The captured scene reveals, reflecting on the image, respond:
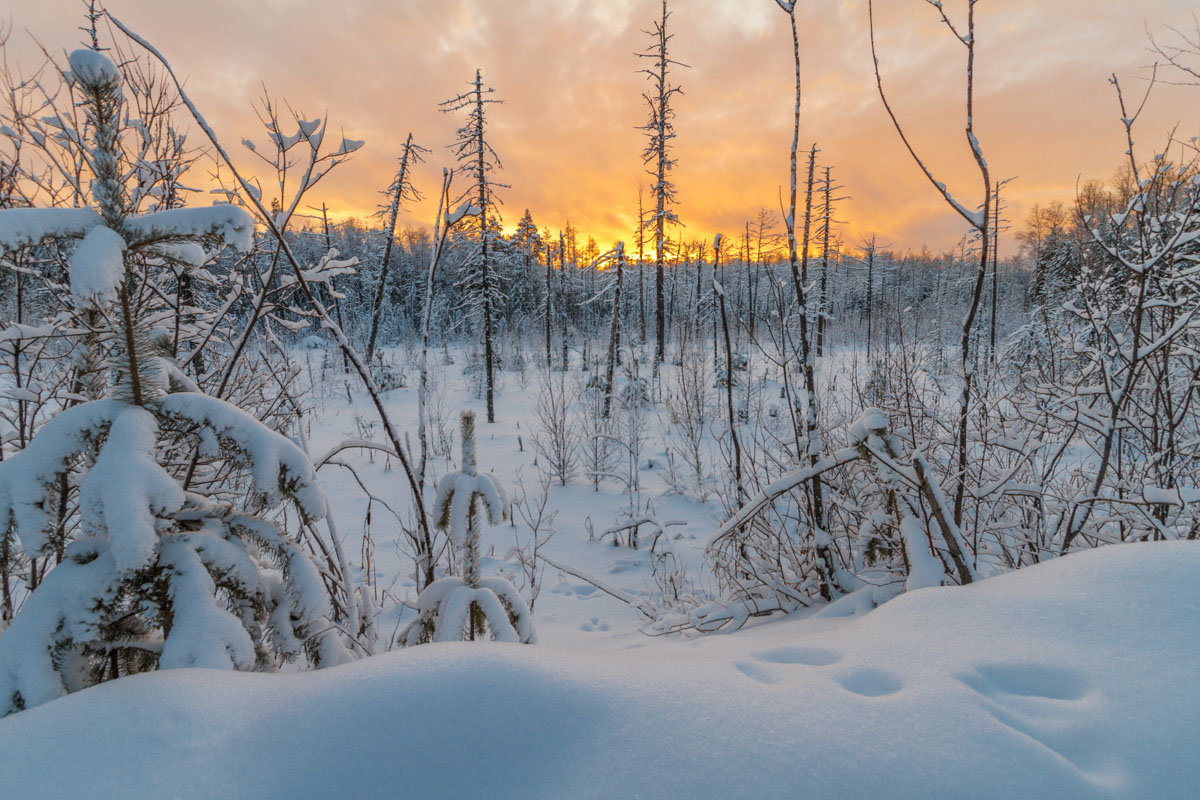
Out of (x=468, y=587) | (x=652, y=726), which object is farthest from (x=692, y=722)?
(x=468, y=587)

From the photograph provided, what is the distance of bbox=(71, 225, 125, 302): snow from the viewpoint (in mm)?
875

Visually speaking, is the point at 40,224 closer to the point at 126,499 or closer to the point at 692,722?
the point at 126,499

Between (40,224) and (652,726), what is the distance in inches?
59.5

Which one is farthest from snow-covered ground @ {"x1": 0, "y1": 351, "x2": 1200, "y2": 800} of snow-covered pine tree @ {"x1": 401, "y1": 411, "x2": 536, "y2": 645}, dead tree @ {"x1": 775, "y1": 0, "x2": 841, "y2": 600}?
dead tree @ {"x1": 775, "y1": 0, "x2": 841, "y2": 600}

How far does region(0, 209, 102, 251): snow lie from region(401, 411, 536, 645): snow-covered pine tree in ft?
3.31

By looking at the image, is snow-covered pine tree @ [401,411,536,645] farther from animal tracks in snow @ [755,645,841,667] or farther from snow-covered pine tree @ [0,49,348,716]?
animal tracks in snow @ [755,645,841,667]

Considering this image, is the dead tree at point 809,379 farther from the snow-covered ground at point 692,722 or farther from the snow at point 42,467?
the snow at point 42,467

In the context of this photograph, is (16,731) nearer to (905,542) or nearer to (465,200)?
(465,200)

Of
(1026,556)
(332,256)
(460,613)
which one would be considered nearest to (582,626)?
(460,613)

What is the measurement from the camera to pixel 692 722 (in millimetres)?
858

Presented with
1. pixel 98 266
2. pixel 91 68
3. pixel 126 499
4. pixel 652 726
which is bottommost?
pixel 652 726

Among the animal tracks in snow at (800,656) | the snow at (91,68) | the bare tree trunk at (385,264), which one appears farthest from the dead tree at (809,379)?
the snow at (91,68)

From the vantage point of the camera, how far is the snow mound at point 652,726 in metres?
0.74

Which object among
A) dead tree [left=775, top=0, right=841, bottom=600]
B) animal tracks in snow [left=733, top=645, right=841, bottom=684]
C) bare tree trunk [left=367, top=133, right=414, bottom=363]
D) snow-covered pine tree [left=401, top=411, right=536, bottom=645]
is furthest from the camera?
bare tree trunk [left=367, top=133, right=414, bottom=363]
